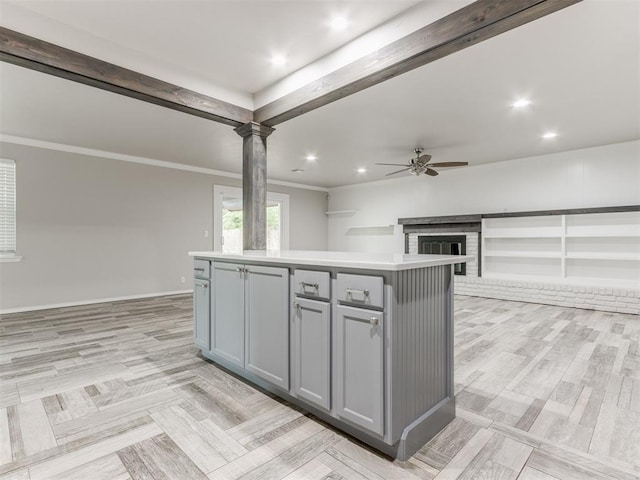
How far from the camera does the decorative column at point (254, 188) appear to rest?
12.2 ft

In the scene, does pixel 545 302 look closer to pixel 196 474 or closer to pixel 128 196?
pixel 196 474

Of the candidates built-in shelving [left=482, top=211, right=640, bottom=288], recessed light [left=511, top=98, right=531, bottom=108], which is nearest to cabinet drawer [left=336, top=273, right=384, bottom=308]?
recessed light [left=511, top=98, right=531, bottom=108]

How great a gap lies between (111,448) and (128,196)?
494 cm

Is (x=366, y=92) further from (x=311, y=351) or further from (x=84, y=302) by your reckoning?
(x=84, y=302)

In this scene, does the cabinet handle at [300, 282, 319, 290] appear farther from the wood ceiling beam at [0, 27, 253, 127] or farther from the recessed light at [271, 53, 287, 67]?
the wood ceiling beam at [0, 27, 253, 127]

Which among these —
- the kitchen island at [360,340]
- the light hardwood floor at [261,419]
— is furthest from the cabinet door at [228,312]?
the light hardwood floor at [261,419]

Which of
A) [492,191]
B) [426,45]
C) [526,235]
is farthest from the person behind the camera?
[492,191]

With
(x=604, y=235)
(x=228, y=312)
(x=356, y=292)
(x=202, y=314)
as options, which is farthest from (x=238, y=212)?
(x=356, y=292)

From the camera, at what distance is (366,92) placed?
3355 millimetres

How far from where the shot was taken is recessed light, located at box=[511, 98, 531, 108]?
353 cm

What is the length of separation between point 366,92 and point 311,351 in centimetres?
260

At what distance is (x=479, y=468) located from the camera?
152 cm

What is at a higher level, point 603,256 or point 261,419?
point 603,256

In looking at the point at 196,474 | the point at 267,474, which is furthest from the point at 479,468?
the point at 196,474
